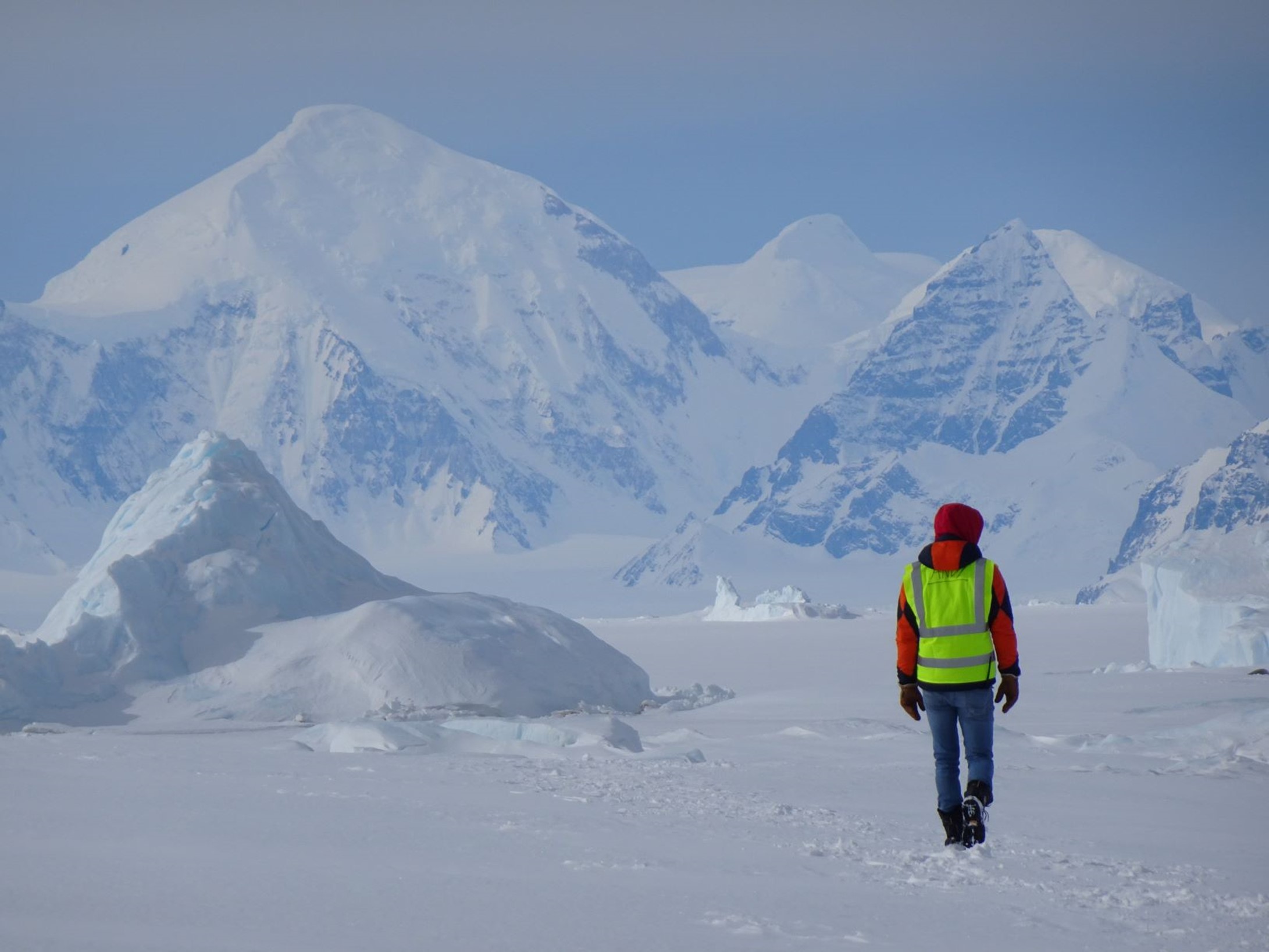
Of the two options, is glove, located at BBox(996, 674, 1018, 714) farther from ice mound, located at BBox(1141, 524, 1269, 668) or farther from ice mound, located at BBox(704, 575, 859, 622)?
ice mound, located at BBox(704, 575, 859, 622)

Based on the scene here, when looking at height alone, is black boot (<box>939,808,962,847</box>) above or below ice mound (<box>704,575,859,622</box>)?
below

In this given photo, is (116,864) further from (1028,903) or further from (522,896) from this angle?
(1028,903)

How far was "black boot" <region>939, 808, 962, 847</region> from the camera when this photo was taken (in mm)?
6516

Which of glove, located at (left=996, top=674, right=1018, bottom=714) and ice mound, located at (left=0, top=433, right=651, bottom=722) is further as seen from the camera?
ice mound, located at (left=0, top=433, right=651, bottom=722)

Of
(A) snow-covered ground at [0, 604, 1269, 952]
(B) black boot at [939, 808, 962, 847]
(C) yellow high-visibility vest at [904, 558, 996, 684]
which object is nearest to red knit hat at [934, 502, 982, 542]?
(C) yellow high-visibility vest at [904, 558, 996, 684]

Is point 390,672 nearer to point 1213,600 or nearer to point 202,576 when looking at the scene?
point 202,576

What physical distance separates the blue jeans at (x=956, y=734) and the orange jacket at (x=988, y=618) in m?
0.06

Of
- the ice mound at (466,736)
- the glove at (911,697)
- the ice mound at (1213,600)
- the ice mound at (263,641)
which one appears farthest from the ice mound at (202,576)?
the ice mound at (1213,600)

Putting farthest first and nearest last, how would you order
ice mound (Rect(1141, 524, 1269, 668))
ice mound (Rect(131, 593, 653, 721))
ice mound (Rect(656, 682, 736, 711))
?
ice mound (Rect(1141, 524, 1269, 668)), ice mound (Rect(656, 682, 736, 711)), ice mound (Rect(131, 593, 653, 721))

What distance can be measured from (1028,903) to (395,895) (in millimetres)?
2247

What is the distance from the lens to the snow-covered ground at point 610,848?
15.5 ft

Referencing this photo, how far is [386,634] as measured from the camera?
17750 mm

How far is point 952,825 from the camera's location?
6.53 metres

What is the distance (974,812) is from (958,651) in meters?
0.67
